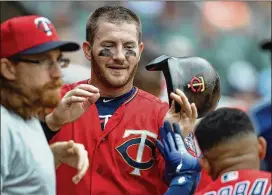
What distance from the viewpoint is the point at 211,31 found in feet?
42.2

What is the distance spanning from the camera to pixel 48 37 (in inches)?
150

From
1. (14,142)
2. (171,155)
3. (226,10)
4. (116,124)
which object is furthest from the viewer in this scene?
(226,10)

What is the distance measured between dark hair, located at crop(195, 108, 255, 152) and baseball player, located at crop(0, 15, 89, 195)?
2.04 feet

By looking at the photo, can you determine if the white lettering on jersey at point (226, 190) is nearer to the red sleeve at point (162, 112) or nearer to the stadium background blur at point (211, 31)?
the red sleeve at point (162, 112)

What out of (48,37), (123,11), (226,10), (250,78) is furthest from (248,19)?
(48,37)

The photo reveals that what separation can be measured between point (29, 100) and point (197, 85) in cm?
113

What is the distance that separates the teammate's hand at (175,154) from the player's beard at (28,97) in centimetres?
73

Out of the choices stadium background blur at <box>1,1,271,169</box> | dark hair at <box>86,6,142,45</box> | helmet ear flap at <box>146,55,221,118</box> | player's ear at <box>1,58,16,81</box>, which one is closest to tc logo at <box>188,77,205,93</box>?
helmet ear flap at <box>146,55,221,118</box>

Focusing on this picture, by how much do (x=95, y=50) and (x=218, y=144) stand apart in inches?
39.7

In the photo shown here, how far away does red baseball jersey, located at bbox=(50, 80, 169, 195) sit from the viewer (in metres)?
4.43

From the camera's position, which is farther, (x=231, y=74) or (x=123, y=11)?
(x=231, y=74)

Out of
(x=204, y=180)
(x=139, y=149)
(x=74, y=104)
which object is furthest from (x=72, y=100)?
(x=204, y=180)

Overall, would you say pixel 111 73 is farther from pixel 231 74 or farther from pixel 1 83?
pixel 231 74

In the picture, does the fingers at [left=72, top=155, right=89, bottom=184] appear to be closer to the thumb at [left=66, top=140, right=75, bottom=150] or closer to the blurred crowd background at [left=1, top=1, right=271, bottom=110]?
the thumb at [left=66, top=140, right=75, bottom=150]
